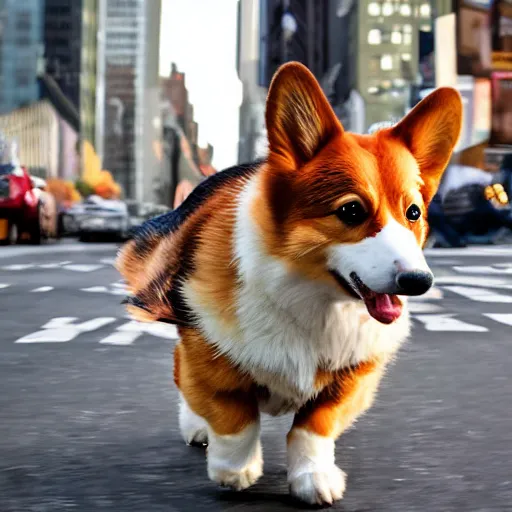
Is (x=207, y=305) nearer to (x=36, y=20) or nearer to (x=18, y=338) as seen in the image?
(x=18, y=338)

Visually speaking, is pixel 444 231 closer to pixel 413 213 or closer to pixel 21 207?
pixel 21 207

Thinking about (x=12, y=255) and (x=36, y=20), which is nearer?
(x=12, y=255)

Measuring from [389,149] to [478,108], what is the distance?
176ft

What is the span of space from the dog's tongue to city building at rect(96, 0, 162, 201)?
129m

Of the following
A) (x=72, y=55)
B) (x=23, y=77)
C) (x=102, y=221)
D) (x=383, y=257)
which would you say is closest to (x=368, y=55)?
(x=23, y=77)

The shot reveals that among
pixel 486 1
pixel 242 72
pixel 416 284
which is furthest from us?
pixel 242 72

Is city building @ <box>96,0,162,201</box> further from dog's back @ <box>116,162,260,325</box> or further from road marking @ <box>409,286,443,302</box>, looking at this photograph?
dog's back @ <box>116,162,260,325</box>

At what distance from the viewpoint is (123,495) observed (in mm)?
4254

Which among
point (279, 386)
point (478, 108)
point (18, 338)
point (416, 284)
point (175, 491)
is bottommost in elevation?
point (478, 108)

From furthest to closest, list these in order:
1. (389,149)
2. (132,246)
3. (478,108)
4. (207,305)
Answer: (478,108), (132,246), (207,305), (389,149)

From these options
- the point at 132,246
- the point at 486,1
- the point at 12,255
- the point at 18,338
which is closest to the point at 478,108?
the point at 486,1

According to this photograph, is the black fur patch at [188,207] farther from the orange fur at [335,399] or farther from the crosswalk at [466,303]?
the crosswalk at [466,303]

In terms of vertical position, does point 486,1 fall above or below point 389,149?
below

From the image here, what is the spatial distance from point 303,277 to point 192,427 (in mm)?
1546
